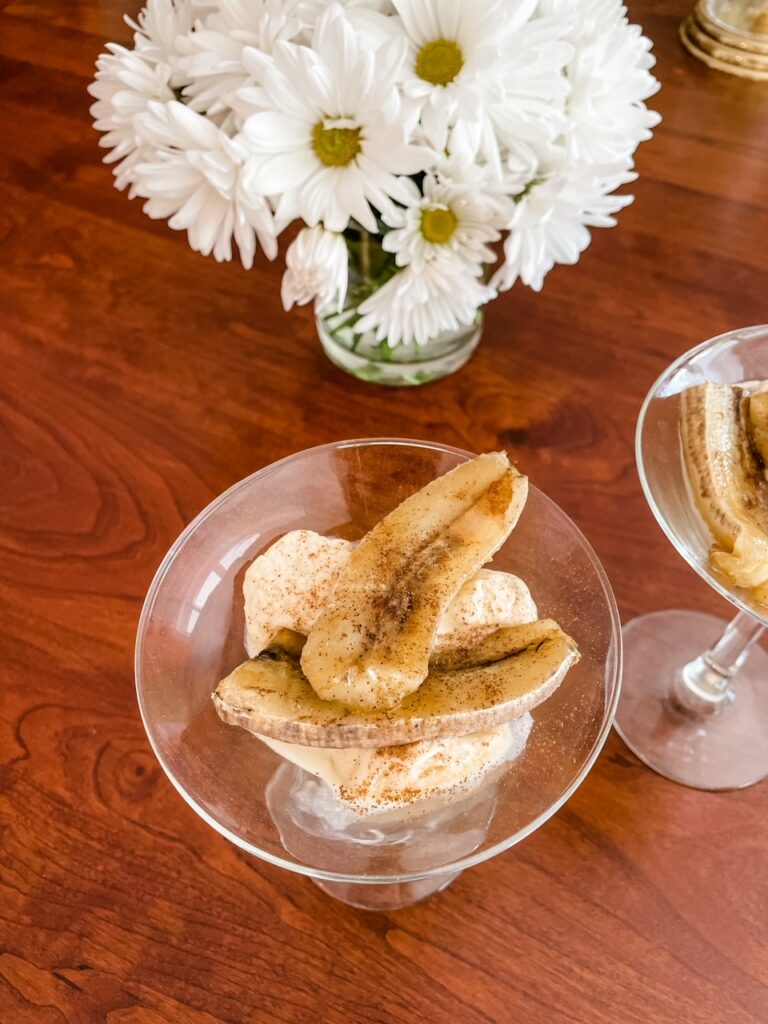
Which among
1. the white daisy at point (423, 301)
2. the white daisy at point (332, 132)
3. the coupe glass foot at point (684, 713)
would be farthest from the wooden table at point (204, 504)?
the white daisy at point (332, 132)

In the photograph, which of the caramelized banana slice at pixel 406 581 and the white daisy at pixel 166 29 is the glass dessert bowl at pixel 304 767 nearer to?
the caramelized banana slice at pixel 406 581

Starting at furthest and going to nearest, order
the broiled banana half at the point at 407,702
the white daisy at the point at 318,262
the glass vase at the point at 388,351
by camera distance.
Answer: the glass vase at the point at 388,351 → the white daisy at the point at 318,262 → the broiled banana half at the point at 407,702

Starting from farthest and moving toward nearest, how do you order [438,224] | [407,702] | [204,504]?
[204,504] → [438,224] → [407,702]

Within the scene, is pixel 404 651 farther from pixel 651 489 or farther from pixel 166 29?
pixel 166 29

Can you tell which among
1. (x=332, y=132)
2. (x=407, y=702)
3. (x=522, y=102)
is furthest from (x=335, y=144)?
(x=407, y=702)

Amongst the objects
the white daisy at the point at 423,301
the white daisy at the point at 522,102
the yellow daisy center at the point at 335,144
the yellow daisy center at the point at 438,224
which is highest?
the white daisy at the point at 522,102

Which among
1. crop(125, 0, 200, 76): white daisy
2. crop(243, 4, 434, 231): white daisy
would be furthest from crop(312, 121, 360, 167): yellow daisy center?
crop(125, 0, 200, 76): white daisy

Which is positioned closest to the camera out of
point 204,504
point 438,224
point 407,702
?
point 407,702

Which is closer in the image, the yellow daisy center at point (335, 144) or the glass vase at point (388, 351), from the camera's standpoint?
the yellow daisy center at point (335, 144)

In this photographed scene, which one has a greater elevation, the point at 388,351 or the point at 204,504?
the point at 388,351
